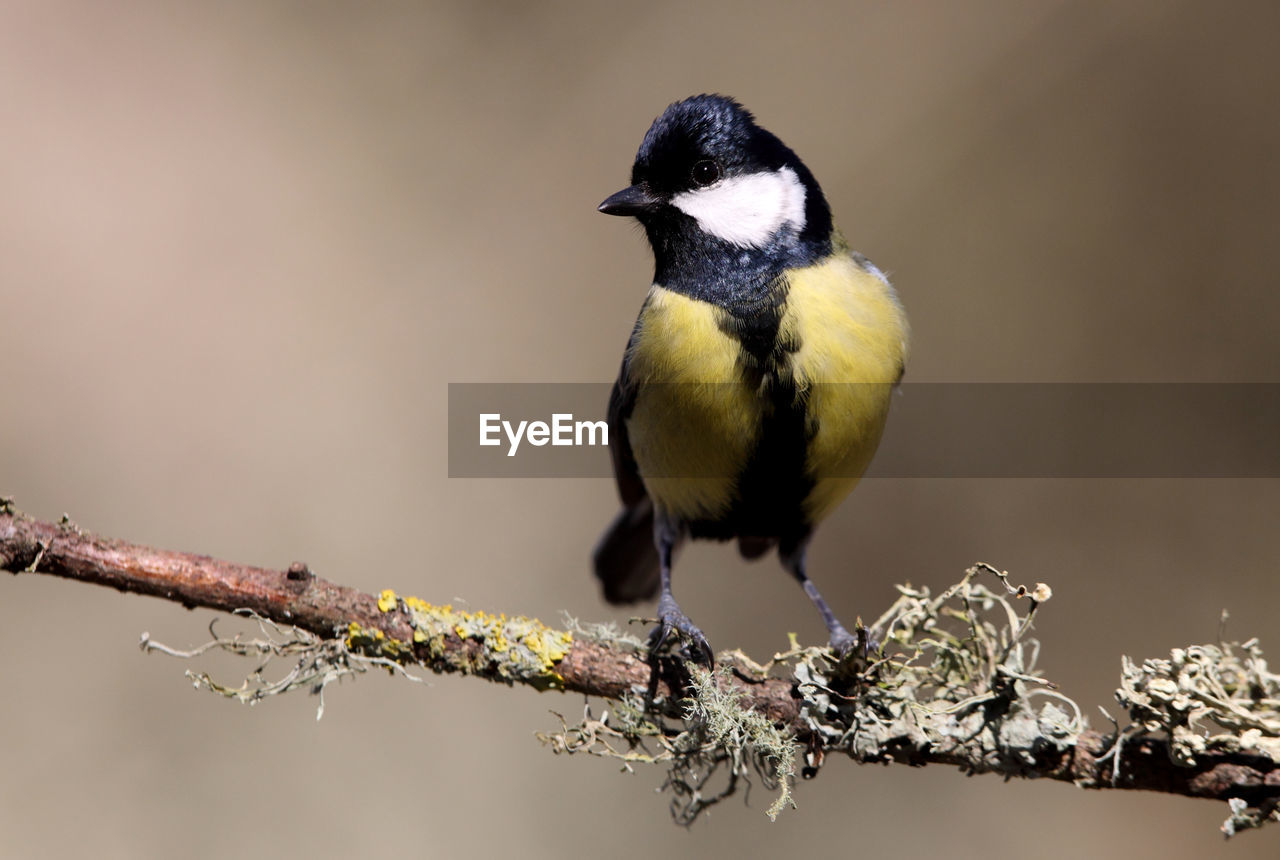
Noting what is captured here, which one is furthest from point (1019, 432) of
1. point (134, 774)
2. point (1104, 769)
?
point (134, 774)

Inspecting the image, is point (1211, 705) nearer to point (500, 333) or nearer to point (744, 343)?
point (744, 343)

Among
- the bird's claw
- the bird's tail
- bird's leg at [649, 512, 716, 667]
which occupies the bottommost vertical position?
the bird's claw

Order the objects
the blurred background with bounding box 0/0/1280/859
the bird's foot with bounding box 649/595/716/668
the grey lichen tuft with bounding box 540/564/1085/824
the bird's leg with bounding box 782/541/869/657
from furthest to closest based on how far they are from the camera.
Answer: the blurred background with bounding box 0/0/1280/859 < the bird's leg with bounding box 782/541/869/657 < the bird's foot with bounding box 649/595/716/668 < the grey lichen tuft with bounding box 540/564/1085/824

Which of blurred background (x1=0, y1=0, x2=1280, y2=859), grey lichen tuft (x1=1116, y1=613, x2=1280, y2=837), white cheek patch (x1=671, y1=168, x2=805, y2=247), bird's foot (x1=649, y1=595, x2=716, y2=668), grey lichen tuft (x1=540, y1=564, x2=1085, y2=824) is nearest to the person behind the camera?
grey lichen tuft (x1=1116, y1=613, x2=1280, y2=837)

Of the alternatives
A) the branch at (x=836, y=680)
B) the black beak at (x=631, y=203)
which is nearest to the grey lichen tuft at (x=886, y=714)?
the branch at (x=836, y=680)

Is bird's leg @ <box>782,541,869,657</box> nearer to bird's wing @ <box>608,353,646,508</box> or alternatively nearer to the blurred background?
bird's wing @ <box>608,353,646,508</box>

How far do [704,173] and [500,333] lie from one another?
234 centimetres

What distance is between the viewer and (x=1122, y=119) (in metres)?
4.45

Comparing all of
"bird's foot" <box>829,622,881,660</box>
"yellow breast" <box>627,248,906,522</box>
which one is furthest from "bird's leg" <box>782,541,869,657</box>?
"yellow breast" <box>627,248,906,522</box>

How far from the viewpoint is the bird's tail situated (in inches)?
145

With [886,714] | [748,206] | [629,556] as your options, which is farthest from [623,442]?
[886,714]

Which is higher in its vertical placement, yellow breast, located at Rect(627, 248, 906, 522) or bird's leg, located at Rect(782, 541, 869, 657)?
yellow breast, located at Rect(627, 248, 906, 522)

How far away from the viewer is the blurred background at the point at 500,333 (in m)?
3.95

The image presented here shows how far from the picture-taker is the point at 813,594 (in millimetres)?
3152
